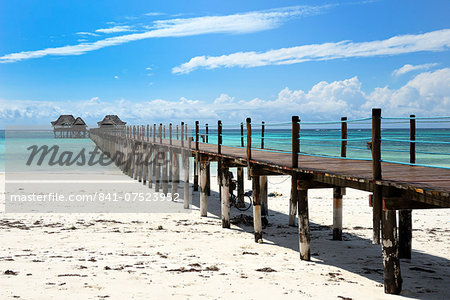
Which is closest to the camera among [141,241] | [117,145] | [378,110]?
[378,110]

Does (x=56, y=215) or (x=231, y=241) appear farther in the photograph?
(x=56, y=215)

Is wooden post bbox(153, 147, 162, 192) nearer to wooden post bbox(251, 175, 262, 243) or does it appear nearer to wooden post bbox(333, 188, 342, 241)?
wooden post bbox(251, 175, 262, 243)

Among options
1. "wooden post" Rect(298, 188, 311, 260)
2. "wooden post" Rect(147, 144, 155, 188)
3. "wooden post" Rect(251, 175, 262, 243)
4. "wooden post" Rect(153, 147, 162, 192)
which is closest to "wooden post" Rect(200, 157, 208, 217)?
"wooden post" Rect(251, 175, 262, 243)

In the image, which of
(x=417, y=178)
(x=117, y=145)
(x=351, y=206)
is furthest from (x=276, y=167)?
(x=117, y=145)

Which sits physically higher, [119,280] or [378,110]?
[378,110]

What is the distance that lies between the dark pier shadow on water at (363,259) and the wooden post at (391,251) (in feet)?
0.80

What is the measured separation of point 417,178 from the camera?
726 centimetres

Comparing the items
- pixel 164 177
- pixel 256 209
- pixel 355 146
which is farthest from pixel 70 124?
pixel 256 209

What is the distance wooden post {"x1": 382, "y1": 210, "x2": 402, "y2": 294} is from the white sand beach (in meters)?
0.20

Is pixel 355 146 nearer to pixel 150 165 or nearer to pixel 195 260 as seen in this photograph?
pixel 150 165

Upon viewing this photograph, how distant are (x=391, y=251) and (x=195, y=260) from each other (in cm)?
403

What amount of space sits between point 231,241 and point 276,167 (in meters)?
2.63

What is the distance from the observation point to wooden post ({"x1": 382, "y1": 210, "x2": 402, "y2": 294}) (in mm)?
7141

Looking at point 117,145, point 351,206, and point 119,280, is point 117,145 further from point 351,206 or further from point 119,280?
point 119,280
